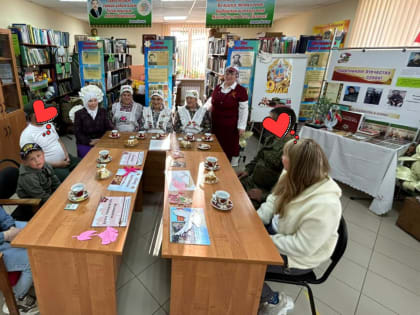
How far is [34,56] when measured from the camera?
4.27 meters

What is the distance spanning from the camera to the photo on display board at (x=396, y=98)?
287 cm

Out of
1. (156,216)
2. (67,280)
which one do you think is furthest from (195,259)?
(156,216)

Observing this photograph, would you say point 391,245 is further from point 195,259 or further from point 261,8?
point 261,8

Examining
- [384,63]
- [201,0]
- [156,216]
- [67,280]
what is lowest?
[156,216]

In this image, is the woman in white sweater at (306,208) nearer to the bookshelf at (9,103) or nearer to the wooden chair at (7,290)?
the wooden chair at (7,290)

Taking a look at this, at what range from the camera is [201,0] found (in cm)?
470

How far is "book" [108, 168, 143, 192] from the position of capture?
1.65 meters

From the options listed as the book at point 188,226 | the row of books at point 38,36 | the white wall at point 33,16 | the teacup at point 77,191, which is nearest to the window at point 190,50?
the white wall at point 33,16

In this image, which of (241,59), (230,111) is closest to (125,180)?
(230,111)

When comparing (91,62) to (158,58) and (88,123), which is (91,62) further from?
(88,123)

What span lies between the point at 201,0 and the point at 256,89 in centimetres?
228

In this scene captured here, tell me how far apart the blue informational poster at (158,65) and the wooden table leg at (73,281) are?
3133 mm

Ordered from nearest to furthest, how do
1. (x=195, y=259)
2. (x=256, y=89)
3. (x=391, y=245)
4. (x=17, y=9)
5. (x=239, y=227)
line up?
(x=195, y=259)
(x=239, y=227)
(x=391, y=245)
(x=256, y=89)
(x=17, y=9)

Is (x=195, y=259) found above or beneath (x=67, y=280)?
above
